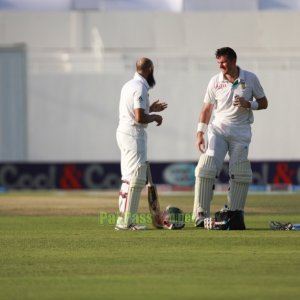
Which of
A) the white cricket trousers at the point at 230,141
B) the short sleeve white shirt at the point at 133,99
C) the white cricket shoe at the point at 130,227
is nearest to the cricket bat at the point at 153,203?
the white cricket shoe at the point at 130,227

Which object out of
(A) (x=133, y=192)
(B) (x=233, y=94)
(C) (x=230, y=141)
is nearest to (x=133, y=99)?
(A) (x=133, y=192)

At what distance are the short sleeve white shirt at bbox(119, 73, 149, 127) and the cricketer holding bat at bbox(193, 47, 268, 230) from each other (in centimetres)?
74

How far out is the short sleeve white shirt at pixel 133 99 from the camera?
46.1 feet

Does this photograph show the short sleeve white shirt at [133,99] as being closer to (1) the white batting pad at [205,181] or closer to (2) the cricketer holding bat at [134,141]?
(2) the cricketer holding bat at [134,141]

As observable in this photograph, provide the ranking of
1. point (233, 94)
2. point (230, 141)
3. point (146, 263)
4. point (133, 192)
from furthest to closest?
point (230, 141), point (233, 94), point (133, 192), point (146, 263)

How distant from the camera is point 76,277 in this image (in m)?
9.47

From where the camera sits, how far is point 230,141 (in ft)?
47.5

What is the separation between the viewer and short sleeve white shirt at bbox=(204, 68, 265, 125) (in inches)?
563

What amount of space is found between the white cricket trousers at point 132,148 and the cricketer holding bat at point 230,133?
2.17 feet

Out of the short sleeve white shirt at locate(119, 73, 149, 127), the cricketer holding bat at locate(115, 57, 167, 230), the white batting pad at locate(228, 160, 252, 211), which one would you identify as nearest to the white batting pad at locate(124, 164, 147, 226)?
the cricketer holding bat at locate(115, 57, 167, 230)

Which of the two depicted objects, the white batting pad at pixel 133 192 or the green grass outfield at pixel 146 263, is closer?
the green grass outfield at pixel 146 263

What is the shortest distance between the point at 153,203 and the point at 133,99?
1.20 meters

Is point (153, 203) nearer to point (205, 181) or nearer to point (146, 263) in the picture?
point (205, 181)

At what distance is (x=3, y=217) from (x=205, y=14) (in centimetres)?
2594
